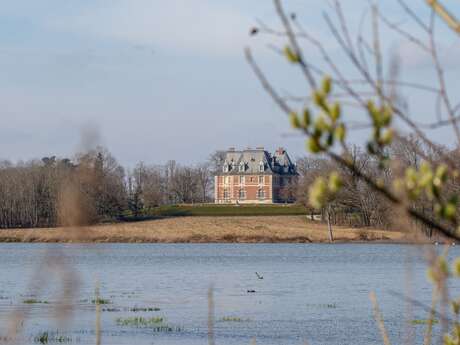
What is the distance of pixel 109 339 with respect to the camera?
19.3 m

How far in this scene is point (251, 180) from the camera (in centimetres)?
12700

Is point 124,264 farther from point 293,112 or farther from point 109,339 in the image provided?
point 293,112

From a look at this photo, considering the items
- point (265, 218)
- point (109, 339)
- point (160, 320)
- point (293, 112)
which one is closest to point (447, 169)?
point (293, 112)

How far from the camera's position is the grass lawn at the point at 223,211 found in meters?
99.8

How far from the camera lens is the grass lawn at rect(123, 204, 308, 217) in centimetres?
9975

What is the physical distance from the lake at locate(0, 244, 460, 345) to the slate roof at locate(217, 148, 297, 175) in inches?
3100

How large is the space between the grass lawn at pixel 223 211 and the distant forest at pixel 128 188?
1.76 m

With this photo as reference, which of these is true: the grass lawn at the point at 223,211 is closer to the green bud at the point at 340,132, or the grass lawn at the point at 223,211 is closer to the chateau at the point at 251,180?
the chateau at the point at 251,180

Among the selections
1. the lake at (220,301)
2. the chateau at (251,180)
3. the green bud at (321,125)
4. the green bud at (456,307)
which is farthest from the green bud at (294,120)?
the chateau at (251,180)

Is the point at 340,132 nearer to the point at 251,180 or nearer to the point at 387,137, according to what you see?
the point at 387,137

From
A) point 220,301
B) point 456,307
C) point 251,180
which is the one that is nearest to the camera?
point 456,307

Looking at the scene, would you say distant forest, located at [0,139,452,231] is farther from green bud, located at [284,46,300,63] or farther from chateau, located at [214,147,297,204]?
chateau, located at [214,147,297,204]

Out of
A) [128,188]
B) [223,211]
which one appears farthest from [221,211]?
[128,188]

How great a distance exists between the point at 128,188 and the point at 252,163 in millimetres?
73959
